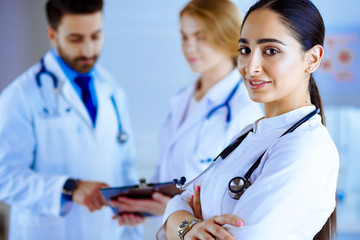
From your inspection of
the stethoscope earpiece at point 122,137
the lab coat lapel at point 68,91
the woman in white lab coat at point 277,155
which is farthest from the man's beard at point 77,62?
the woman in white lab coat at point 277,155

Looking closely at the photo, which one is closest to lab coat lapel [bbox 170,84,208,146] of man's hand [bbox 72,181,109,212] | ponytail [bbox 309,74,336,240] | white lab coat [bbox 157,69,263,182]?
white lab coat [bbox 157,69,263,182]

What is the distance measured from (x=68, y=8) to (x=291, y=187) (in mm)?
1547

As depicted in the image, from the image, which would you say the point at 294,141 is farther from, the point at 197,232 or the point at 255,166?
the point at 197,232

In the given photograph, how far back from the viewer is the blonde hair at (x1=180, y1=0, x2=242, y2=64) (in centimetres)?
188

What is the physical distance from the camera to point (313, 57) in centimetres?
105

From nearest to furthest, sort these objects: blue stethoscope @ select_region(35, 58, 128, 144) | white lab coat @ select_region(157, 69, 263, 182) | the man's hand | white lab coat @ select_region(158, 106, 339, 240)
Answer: white lab coat @ select_region(158, 106, 339, 240), white lab coat @ select_region(157, 69, 263, 182), the man's hand, blue stethoscope @ select_region(35, 58, 128, 144)

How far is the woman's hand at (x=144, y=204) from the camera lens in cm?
167

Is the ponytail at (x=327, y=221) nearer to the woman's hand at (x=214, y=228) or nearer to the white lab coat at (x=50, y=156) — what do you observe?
the woman's hand at (x=214, y=228)

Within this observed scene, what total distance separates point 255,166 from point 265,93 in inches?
7.5

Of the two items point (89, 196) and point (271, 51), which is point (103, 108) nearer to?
point (89, 196)

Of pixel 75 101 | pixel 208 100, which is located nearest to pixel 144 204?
pixel 208 100

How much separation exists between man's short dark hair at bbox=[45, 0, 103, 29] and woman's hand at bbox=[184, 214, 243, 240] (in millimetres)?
1380

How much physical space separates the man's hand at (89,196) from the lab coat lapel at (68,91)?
1.08 feet

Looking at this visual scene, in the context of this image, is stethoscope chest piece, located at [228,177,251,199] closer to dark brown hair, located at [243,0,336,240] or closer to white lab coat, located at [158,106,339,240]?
white lab coat, located at [158,106,339,240]
